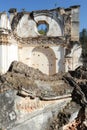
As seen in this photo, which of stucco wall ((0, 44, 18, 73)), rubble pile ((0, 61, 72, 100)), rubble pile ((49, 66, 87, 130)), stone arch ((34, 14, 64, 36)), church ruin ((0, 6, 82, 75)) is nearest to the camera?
rubble pile ((0, 61, 72, 100))

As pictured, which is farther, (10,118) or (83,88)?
(83,88)

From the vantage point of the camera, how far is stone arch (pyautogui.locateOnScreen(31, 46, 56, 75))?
2025 centimetres

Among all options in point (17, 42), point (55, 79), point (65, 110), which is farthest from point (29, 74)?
point (17, 42)

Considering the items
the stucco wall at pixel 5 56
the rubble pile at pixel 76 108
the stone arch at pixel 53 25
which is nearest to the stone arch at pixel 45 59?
the stone arch at pixel 53 25

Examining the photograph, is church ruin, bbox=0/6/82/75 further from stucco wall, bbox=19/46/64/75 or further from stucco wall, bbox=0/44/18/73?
stucco wall, bbox=0/44/18/73

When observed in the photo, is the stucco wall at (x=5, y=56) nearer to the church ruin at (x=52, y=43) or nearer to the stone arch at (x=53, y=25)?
the church ruin at (x=52, y=43)

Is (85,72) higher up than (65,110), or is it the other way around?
(85,72)

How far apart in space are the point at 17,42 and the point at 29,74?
36.2 ft

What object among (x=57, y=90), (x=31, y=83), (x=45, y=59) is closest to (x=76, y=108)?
(x=57, y=90)

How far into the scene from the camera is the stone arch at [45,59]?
66.4ft

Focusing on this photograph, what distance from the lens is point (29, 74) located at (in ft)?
30.1

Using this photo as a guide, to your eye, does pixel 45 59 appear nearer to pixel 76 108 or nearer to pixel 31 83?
pixel 76 108

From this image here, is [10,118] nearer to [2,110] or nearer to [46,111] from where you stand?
[2,110]

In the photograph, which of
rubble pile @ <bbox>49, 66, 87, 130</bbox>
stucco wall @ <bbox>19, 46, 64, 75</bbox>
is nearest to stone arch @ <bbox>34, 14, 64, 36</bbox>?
stucco wall @ <bbox>19, 46, 64, 75</bbox>
